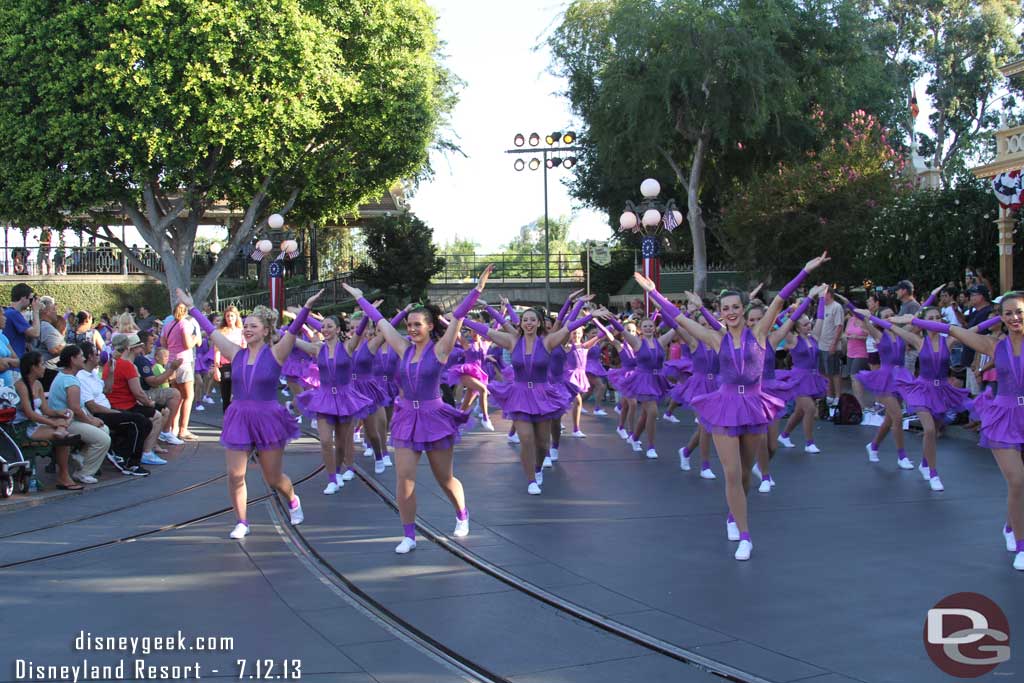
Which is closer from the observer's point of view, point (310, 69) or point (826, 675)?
point (826, 675)

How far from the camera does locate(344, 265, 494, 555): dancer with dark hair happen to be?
763cm

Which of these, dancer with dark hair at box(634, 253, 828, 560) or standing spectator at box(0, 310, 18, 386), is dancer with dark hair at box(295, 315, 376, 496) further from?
dancer with dark hair at box(634, 253, 828, 560)

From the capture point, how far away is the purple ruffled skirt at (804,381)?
12133mm

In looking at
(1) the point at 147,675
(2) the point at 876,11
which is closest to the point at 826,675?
(1) the point at 147,675

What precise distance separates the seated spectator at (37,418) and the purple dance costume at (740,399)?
6493mm

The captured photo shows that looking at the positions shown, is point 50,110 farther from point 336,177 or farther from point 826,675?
point 826,675

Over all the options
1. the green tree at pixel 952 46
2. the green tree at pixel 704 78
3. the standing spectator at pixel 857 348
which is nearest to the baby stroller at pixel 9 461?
the standing spectator at pixel 857 348

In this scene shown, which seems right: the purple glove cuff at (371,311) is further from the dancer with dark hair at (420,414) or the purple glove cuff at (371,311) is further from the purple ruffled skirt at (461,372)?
the purple ruffled skirt at (461,372)

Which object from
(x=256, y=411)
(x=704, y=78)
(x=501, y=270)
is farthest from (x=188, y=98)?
(x=501, y=270)

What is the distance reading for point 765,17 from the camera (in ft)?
101

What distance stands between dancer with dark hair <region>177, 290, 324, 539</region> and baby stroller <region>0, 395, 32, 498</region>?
263cm

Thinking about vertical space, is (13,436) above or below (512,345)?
below

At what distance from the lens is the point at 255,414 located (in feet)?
26.3

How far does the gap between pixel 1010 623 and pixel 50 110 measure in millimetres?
26400
